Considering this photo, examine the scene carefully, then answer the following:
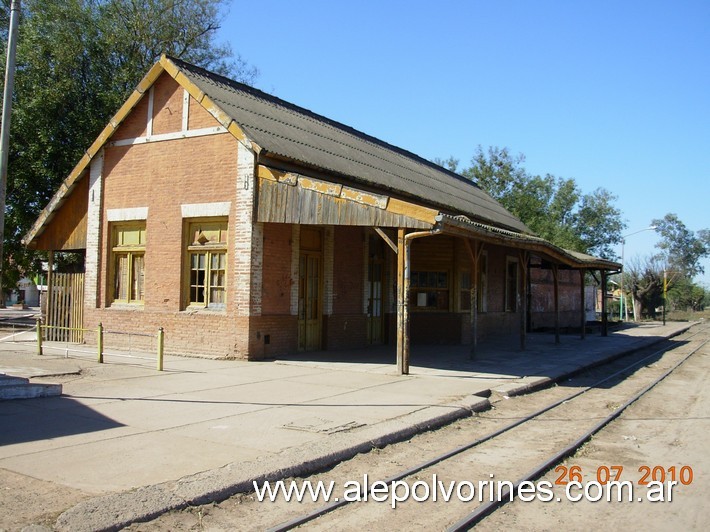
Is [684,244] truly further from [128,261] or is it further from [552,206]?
[128,261]

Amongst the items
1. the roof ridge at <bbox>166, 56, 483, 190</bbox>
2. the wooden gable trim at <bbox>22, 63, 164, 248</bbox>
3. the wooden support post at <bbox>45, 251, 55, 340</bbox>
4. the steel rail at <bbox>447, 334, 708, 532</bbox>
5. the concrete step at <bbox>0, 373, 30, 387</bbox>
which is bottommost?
the steel rail at <bbox>447, 334, 708, 532</bbox>

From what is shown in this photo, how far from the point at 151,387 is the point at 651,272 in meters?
52.1

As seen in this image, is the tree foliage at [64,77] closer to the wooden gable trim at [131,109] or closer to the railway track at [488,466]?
the wooden gable trim at [131,109]

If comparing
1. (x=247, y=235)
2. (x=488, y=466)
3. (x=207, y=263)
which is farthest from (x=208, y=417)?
(x=207, y=263)

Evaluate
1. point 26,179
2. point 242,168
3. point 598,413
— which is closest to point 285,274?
point 242,168

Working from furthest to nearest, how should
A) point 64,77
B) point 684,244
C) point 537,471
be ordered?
point 684,244, point 64,77, point 537,471

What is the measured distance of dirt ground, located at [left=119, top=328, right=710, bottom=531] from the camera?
5070mm

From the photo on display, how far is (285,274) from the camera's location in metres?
14.7

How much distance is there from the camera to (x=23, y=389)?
9.24 metres

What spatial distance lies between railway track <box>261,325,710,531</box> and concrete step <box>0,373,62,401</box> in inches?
225

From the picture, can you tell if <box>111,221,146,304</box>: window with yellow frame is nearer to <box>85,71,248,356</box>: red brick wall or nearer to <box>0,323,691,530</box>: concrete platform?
<box>85,71,248,356</box>: red brick wall

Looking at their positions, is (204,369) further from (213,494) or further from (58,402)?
(213,494)

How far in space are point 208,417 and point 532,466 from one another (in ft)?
13.6

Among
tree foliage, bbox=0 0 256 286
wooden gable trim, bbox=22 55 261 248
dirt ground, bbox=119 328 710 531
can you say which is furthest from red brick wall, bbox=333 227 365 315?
tree foliage, bbox=0 0 256 286
